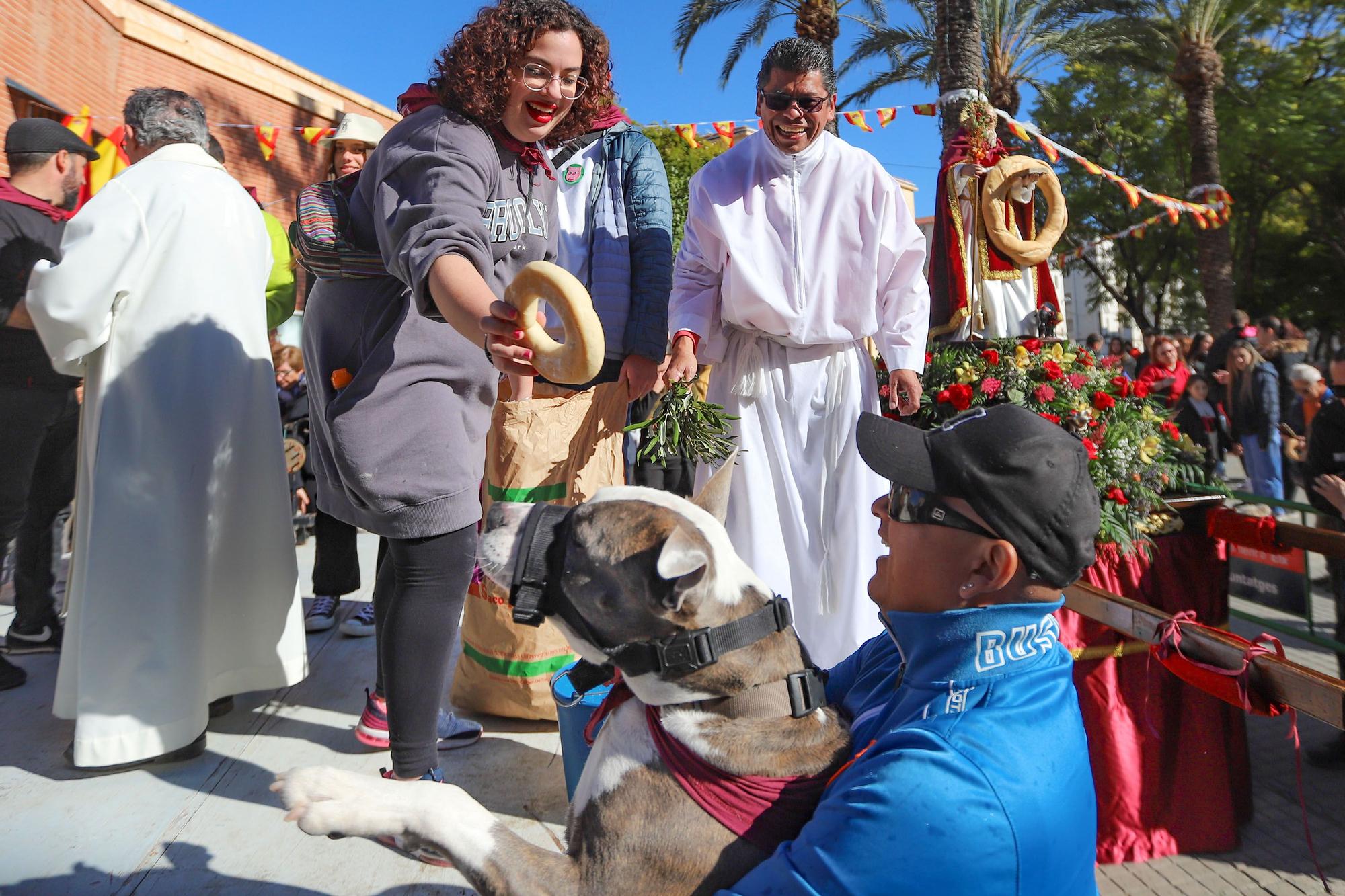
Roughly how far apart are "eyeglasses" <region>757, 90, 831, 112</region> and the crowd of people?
0.01 meters

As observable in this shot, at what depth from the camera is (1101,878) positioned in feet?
9.66

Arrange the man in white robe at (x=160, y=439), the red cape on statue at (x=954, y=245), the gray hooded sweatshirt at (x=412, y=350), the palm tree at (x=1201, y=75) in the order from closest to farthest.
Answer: the gray hooded sweatshirt at (x=412, y=350) < the man in white robe at (x=160, y=439) < the red cape on statue at (x=954, y=245) < the palm tree at (x=1201, y=75)

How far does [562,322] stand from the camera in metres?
1.87

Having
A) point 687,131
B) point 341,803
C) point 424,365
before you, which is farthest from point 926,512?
point 687,131

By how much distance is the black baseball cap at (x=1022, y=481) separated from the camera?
5.15 ft

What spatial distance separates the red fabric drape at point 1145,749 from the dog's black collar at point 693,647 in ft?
5.99

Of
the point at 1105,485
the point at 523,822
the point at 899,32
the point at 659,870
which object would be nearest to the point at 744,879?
the point at 659,870

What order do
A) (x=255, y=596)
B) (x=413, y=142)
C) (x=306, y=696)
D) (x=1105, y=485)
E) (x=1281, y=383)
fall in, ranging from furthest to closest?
1. (x=1281, y=383)
2. (x=306, y=696)
3. (x=255, y=596)
4. (x=1105, y=485)
5. (x=413, y=142)

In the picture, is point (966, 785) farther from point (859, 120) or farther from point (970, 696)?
point (859, 120)

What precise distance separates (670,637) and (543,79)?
5.41ft

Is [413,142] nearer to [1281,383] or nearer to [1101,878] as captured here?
[1101,878]

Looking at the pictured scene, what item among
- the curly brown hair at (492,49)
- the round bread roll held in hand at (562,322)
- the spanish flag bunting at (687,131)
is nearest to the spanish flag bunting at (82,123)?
the spanish flag bunting at (687,131)

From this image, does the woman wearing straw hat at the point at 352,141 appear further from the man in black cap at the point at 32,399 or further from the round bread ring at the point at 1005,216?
the round bread ring at the point at 1005,216

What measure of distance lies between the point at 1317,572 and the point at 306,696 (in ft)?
23.0
